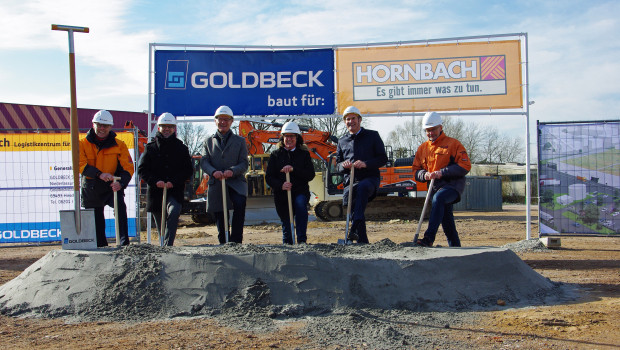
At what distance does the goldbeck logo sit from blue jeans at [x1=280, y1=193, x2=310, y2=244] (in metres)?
3.87

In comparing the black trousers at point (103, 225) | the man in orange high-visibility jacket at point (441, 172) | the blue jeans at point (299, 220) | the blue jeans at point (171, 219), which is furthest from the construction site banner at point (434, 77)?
the black trousers at point (103, 225)

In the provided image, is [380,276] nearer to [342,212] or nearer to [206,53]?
[206,53]

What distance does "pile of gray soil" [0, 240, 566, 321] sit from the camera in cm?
488

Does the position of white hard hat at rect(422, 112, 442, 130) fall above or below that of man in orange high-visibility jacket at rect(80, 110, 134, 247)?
above

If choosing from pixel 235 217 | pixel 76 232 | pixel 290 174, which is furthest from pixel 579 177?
pixel 76 232

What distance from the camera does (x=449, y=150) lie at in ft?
22.1

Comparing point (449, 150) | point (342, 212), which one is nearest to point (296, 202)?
point (449, 150)

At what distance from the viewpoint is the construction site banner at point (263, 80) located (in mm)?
9875

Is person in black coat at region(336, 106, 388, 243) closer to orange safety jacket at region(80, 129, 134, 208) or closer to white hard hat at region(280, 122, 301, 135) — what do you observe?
white hard hat at region(280, 122, 301, 135)

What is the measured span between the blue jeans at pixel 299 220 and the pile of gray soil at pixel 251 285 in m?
1.50

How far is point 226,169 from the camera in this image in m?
7.02

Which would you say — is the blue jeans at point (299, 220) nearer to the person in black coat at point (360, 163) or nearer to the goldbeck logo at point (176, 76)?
the person in black coat at point (360, 163)

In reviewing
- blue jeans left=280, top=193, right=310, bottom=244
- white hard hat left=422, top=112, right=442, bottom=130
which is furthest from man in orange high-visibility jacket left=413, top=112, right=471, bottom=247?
blue jeans left=280, top=193, right=310, bottom=244

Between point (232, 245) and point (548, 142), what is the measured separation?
6.50 meters
